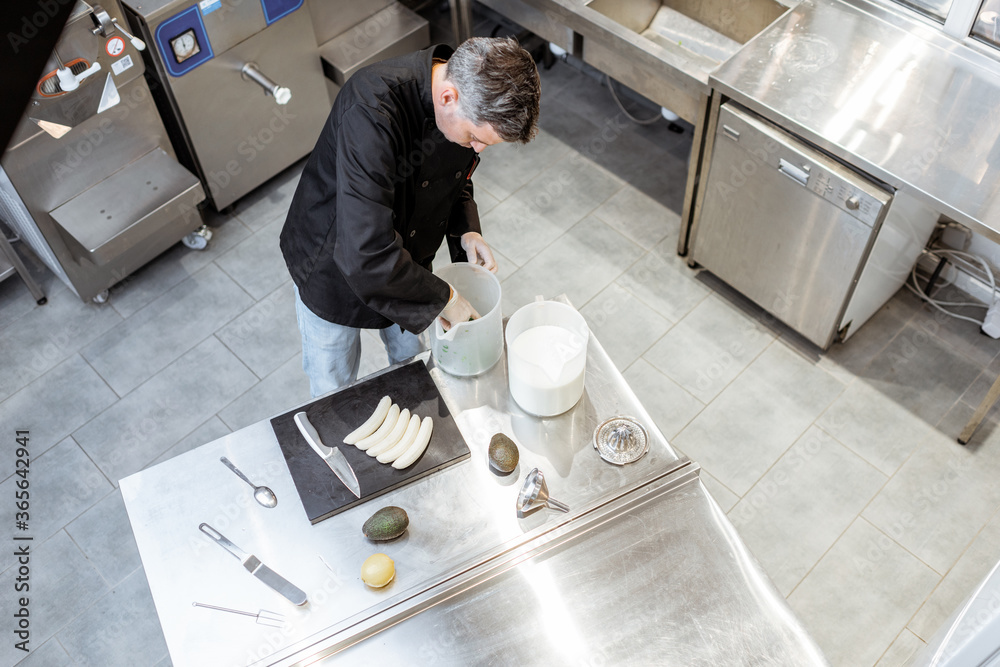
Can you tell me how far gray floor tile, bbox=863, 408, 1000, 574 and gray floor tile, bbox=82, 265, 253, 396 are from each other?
225 cm

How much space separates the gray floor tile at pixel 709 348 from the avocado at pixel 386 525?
144 centimetres

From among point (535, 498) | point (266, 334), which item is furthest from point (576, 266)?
point (535, 498)

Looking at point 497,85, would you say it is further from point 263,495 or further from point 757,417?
point 757,417

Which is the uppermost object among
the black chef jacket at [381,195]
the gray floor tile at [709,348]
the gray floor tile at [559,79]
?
the black chef jacket at [381,195]

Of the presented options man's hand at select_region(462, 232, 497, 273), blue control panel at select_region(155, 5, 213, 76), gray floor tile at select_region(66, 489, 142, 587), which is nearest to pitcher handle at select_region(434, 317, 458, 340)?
man's hand at select_region(462, 232, 497, 273)

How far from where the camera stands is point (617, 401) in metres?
1.83

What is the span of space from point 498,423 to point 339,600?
0.48m

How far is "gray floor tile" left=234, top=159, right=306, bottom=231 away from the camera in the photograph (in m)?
3.31

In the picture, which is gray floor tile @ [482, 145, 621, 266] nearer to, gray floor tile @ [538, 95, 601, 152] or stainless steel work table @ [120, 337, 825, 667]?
gray floor tile @ [538, 95, 601, 152]

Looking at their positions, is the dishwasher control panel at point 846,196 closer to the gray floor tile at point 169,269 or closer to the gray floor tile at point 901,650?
the gray floor tile at point 901,650

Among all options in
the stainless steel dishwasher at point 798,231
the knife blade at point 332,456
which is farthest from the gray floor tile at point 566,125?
the knife blade at point 332,456

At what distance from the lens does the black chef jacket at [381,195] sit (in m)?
1.54

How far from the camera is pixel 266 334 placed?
9.77 feet

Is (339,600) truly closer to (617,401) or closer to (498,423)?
(498,423)
